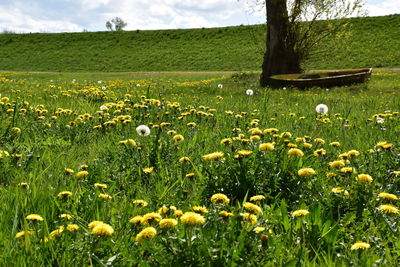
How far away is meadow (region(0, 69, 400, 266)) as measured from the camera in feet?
5.18

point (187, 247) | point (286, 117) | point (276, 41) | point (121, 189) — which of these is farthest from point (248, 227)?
point (276, 41)

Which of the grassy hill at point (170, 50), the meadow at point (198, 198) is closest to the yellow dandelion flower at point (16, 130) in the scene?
the meadow at point (198, 198)

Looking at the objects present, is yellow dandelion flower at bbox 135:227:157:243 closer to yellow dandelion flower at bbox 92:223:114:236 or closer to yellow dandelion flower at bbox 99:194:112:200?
yellow dandelion flower at bbox 92:223:114:236

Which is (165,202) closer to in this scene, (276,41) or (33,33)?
(276,41)

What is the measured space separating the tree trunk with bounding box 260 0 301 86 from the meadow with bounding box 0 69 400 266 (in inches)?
364

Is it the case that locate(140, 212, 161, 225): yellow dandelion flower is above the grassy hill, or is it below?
below

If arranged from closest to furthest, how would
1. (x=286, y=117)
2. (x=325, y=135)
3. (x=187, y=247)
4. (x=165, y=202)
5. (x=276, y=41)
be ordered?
(x=187, y=247), (x=165, y=202), (x=325, y=135), (x=286, y=117), (x=276, y=41)

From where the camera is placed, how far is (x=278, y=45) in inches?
538

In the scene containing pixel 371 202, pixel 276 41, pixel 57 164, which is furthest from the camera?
pixel 276 41

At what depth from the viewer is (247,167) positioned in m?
2.69


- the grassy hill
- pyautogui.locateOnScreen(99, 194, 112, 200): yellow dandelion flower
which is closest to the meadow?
pyautogui.locateOnScreen(99, 194, 112, 200): yellow dandelion flower

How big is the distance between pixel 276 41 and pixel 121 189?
39.3 ft

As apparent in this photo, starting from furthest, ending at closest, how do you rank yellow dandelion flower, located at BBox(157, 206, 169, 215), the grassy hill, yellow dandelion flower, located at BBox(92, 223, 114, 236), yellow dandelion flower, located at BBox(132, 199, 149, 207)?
1. the grassy hill
2. yellow dandelion flower, located at BBox(132, 199, 149, 207)
3. yellow dandelion flower, located at BBox(157, 206, 169, 215)
4. yellow dandelion flower, located at BBox(92, 223, 114, 236)

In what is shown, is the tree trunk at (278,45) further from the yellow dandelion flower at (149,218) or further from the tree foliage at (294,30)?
the yellow dandelion flower at (149,218)
